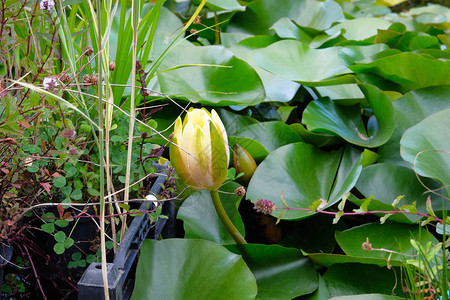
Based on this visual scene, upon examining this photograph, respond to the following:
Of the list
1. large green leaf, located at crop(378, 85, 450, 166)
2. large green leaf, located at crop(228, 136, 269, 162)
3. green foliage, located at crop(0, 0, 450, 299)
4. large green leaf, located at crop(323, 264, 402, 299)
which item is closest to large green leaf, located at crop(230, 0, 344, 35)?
green foliage, located at crop(0, 0, 450, 299)

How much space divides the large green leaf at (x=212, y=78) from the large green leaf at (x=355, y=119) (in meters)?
0.12

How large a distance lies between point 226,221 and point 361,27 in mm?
949

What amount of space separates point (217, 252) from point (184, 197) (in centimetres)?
20

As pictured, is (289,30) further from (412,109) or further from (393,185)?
(393,185)

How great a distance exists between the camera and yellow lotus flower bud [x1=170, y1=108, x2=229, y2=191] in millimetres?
718

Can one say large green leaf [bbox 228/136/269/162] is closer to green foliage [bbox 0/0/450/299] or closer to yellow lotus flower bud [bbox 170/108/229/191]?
green foliage [bbox 0/0/450/299]

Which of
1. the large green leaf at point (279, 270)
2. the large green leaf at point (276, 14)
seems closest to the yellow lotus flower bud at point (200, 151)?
the large green leaf at point (279, 270)

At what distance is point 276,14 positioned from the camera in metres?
1.54

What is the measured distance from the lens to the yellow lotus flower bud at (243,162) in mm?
930

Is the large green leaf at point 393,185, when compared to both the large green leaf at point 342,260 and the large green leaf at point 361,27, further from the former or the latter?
the large green leaf at point 361,27

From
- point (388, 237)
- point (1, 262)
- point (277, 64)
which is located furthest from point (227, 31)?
point (1, 262)

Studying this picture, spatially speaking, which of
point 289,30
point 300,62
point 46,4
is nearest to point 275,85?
point 300,62

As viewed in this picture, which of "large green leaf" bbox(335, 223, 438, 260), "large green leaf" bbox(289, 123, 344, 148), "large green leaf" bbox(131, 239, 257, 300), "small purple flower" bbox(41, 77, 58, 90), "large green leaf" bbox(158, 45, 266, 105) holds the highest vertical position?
"small purple flower" bbox(41, 77, 58, 90)

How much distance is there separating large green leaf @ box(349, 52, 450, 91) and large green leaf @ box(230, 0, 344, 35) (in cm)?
45
